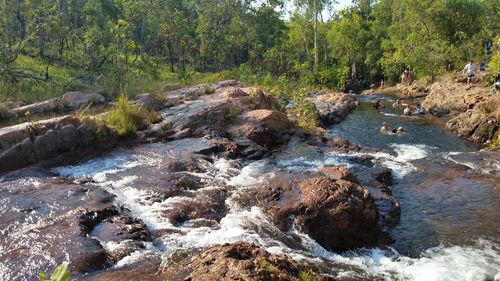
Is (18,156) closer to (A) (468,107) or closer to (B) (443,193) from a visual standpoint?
(B) (443,193)

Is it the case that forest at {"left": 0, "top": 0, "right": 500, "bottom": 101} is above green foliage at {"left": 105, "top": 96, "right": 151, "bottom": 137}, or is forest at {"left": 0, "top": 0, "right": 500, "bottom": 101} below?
above

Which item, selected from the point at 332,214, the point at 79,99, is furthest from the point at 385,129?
the point at 79,99

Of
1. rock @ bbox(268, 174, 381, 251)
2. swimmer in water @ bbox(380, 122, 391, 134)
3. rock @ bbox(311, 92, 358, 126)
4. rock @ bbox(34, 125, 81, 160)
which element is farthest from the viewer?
rock @ bbox(311, 92, 358, 126)

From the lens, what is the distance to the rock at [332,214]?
7.57 metres

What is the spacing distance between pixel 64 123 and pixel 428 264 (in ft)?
33.4

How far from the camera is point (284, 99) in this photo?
20234 millimetres

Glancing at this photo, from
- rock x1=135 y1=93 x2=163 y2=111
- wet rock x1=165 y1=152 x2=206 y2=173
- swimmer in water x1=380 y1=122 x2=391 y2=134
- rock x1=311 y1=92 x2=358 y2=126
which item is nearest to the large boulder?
swimmer in water x1=380 y1=122 x2=391 y2=134

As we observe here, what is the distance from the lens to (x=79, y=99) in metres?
18.7

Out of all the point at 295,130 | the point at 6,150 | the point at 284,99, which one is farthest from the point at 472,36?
the point at 6,150

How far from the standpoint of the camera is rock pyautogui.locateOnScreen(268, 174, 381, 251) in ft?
24.8

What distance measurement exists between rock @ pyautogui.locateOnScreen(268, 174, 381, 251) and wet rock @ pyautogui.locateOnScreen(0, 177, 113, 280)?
3329 mm

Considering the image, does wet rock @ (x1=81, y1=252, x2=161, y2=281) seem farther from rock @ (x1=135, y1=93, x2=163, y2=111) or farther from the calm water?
rock @ (x1=135, y1=93, x2=163, y2=111)

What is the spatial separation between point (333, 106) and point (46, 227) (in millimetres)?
17936

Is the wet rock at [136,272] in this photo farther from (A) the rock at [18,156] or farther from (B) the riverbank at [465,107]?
(B) the riverbank at [465,107]
